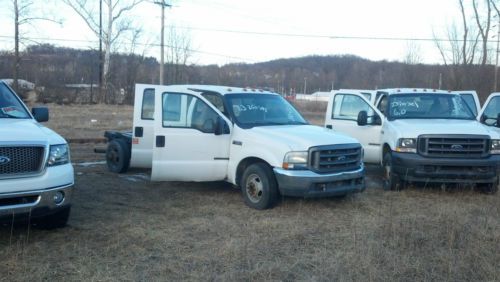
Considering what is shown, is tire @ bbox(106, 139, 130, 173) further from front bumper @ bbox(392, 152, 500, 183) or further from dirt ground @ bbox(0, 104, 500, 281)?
front bumper @ bbox(392, 152, 500, 183)

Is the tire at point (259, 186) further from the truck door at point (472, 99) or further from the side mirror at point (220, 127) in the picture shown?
the truck door at point (472, 99)

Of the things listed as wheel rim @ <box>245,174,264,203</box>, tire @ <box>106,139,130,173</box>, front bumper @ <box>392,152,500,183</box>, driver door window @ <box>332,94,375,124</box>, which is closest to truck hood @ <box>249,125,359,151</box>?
wheel rim @ <box>245,174,264,203</box>

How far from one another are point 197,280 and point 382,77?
77350 millimetres

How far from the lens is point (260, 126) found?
8453mm

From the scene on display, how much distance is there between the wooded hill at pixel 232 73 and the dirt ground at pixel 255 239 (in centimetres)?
3977

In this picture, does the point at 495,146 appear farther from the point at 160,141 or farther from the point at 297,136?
the point at 160,141

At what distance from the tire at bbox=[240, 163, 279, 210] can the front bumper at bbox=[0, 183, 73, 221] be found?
2.90 metres

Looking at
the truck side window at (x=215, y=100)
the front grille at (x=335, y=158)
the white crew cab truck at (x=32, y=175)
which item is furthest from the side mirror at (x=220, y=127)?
the white crew cab truck at (x=32, y=175)

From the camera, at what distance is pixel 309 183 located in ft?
24.7

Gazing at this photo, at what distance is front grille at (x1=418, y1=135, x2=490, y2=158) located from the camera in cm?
902

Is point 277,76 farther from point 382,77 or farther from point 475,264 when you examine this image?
point 475,264

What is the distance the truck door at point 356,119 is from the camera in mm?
10695

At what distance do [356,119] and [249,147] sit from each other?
398 centimetres

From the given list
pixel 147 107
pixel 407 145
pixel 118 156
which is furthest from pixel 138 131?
pixel 407 145
